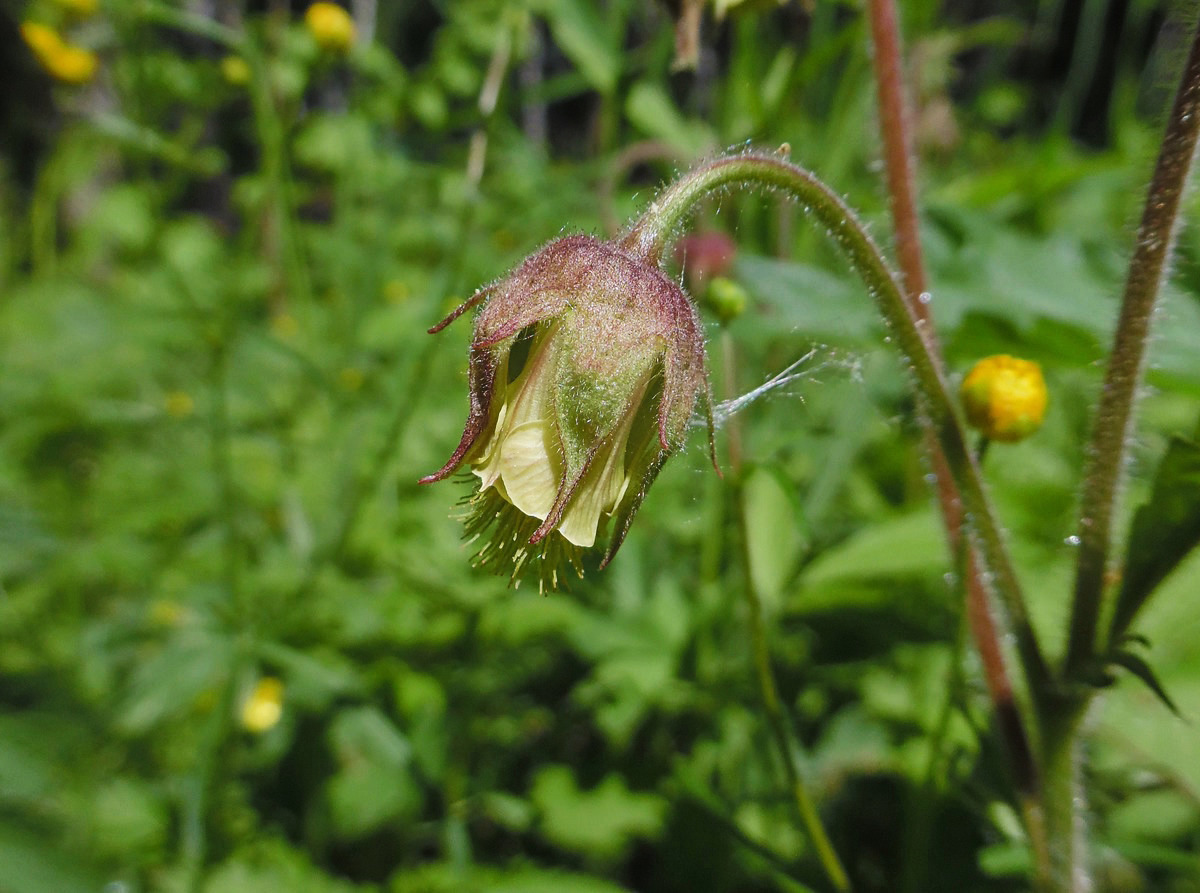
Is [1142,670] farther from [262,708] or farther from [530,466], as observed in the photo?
[262,708]

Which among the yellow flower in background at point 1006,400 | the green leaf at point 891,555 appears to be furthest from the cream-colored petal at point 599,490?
the green leaf at point 891,555

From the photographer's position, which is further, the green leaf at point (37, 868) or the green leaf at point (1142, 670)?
the green leaf at point (1142, 670)

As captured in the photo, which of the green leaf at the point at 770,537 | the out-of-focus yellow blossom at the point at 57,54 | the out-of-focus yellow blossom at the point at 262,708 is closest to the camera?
the green leaf at the point at 770,537

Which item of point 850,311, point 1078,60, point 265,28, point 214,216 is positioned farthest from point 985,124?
point 214,216

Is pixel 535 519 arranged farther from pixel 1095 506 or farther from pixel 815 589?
pixel 815 589

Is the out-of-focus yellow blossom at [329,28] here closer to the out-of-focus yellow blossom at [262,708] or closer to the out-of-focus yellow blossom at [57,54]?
the out-of-focus yellow blossom at [57,54]

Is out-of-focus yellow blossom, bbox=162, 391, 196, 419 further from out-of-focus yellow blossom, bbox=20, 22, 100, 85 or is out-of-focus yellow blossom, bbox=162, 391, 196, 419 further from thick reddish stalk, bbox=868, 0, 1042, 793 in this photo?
thick reddish stalk, bbox=868, 0, 1042, 793
